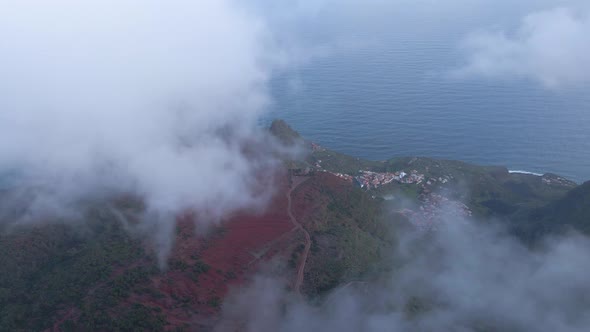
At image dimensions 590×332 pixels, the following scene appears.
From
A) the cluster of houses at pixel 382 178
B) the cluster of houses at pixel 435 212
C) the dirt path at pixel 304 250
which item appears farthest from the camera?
the cluster of houses at pixel 382 178

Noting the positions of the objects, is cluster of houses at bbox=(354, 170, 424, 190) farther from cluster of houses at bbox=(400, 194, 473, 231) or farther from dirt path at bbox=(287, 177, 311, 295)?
dirt path at bbox=(287, 177, 311, 295)

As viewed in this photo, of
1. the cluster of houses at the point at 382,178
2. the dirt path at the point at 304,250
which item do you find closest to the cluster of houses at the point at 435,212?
the cluster of houses at the point at 382,178

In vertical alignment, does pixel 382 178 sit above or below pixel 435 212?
above

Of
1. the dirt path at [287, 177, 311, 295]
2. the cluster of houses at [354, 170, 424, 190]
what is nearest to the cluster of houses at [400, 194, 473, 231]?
the cluster of houses at [354, 170, 424, 190]

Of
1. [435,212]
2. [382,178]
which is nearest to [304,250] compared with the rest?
[435,212]

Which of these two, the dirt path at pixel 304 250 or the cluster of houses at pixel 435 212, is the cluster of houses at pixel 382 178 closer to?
the cluster of houses at pixel 435 212

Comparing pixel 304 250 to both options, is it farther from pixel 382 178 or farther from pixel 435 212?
pixel 382 178

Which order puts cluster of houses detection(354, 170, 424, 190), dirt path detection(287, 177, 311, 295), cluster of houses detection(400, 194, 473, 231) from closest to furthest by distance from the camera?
1. dirt path detection(287, 177, 311, 295)
2. cluster of houses detection(400, 194, 473, 231)
3. cluster of houses detection(354, 170, 424, 190)

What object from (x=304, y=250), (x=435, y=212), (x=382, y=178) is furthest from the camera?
(x=382, y=178)

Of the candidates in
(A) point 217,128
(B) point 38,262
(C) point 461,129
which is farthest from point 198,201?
(C) point 461,129
